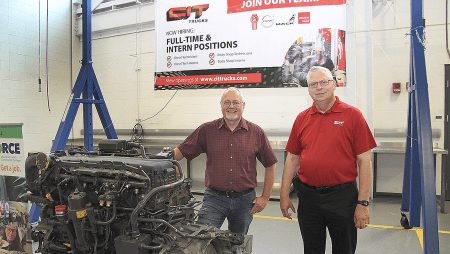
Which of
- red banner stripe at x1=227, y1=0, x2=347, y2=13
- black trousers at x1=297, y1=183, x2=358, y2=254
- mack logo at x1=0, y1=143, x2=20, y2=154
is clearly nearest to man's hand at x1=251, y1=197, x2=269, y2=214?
black trousers at x1=297, y1=183, x2=358, y2=254

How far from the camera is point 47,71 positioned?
20.4ft

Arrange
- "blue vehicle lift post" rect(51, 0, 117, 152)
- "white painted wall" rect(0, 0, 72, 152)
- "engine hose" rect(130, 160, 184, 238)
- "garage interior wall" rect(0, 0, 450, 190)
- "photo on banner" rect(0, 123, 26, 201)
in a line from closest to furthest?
"engine hose" rect(130, 160, 184, 238)
"photo on banner" rect(0, 123, 26, 201)
"blue vehicle lift post" rect(51, 0, 117, 152)
"garage interior wall" rect(0, 0, 450, 190)
"white painted wall" rect(0, 0, 72, 152)

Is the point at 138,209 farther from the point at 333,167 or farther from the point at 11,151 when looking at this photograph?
the point at 11,151

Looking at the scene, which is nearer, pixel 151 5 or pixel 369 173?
pixel 369 173

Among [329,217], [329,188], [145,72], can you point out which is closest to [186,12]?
[145,72]

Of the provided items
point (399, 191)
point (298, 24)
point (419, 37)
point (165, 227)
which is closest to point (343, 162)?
point (165, 227)

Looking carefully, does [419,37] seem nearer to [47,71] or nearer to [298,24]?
[298,24]

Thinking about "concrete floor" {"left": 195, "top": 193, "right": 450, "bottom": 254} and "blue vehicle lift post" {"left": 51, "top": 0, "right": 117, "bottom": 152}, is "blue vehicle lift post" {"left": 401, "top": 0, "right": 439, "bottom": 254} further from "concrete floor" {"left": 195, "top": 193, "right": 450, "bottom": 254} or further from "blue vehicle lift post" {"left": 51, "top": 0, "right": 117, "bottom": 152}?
"blue vehicle lift post" {"left": 51, "top": 0, "right": 117, "bottom": 152}

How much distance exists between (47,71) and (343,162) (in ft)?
21.3

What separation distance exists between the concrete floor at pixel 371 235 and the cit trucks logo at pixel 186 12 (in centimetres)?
304

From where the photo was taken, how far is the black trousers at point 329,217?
74.0 inches

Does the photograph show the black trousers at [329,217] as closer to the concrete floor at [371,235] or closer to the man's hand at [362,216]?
the man's hand at [362,216]

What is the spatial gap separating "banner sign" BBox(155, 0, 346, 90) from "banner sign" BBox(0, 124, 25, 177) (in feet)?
8.31

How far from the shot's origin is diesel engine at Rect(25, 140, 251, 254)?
1.69 metres
